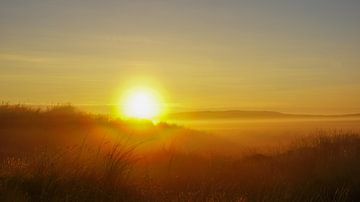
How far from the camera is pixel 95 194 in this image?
9.84m

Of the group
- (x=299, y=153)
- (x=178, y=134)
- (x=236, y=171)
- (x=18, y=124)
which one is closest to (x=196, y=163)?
(x=236, y=171)

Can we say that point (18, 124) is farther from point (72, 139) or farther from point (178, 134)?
point (178, 134)

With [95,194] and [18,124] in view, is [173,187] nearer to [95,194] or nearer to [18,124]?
[95,194]

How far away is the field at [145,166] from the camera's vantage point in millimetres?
10102

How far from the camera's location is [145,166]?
15.3 metres

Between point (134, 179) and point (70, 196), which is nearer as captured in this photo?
point (70, 196)

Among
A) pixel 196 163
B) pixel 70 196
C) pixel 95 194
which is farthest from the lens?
pixel 196 163

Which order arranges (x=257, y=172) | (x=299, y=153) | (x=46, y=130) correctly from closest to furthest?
(x=257, y=172) < (x=299, y=153) < (x=46, y=130)

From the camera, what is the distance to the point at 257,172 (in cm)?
1486

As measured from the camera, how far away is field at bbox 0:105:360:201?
1010 cm

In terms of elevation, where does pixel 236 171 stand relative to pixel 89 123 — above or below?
below

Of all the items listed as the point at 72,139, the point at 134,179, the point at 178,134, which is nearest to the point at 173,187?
the point at 134,179

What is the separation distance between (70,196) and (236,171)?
6.73 m

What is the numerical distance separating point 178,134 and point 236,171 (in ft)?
41.7
